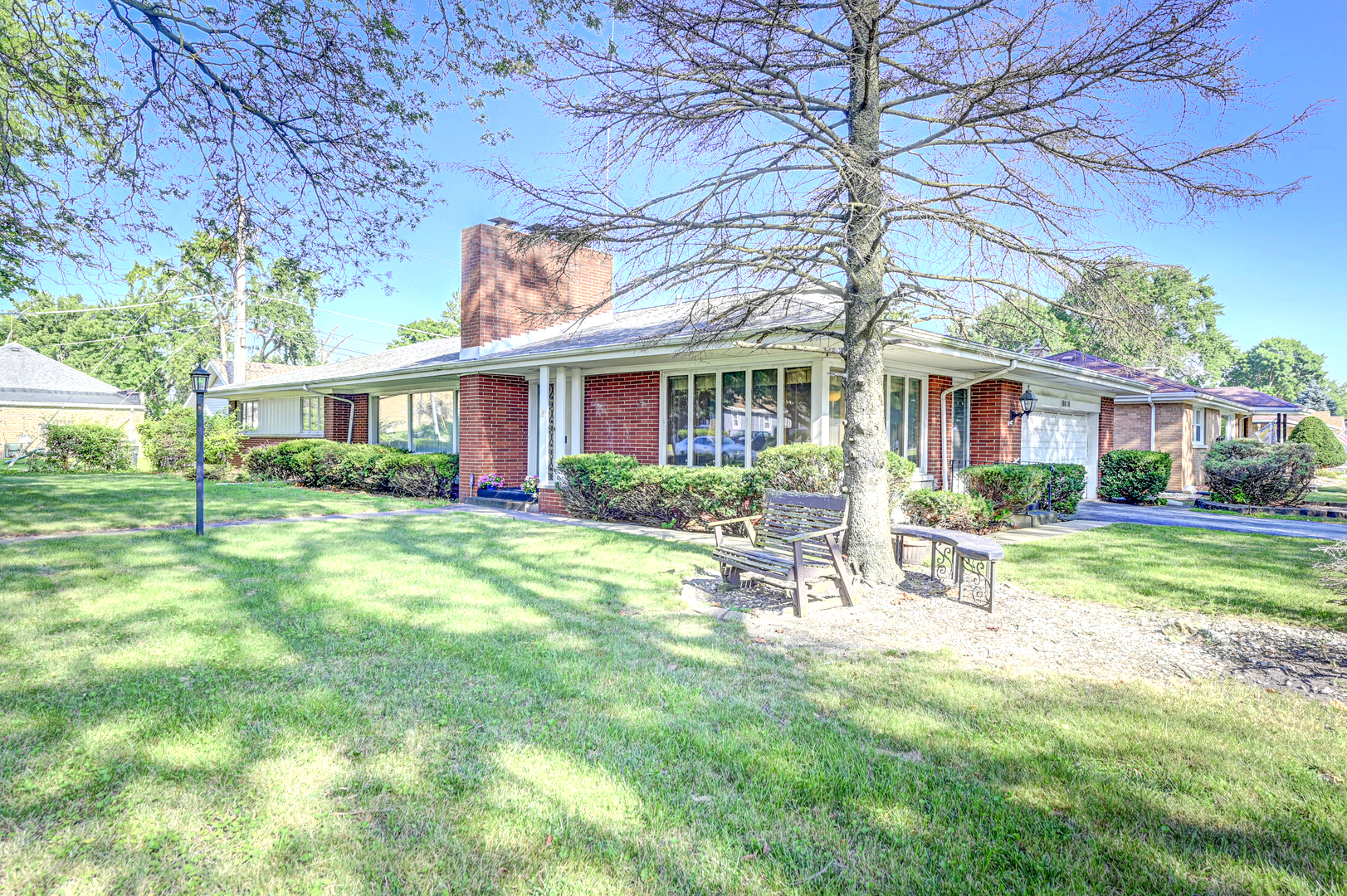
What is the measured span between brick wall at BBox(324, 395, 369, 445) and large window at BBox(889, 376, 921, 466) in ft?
50.1

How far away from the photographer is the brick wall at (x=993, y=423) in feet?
45.2

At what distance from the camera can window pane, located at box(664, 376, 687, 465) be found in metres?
12.9

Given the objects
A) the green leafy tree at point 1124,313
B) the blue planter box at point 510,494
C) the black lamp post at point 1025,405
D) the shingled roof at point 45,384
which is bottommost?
the blue planter box at point 510,494

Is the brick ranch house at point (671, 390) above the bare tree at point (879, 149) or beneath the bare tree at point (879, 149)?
beneath

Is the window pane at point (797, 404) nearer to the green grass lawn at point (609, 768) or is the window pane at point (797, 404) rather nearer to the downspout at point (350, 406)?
the green grass lawn at point (609, 768)

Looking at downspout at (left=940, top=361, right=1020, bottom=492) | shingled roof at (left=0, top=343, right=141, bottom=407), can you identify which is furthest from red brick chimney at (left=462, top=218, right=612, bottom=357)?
shingled roof at (left=0, top=343, right=141, bottom=407)

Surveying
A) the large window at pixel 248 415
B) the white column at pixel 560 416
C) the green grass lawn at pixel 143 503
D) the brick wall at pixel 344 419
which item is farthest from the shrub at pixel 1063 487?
the large window at pixel 248 415

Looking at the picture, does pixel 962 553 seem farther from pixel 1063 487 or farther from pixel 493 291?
pixel 493 291

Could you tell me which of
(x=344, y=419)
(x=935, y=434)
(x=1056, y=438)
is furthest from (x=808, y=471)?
(x=344, y=419)

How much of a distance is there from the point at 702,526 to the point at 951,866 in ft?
27.8

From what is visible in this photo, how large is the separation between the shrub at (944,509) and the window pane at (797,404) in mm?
2062

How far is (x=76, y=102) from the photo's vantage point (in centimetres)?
688

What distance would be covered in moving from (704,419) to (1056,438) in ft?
31.1

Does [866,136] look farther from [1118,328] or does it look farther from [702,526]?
[702,526]
